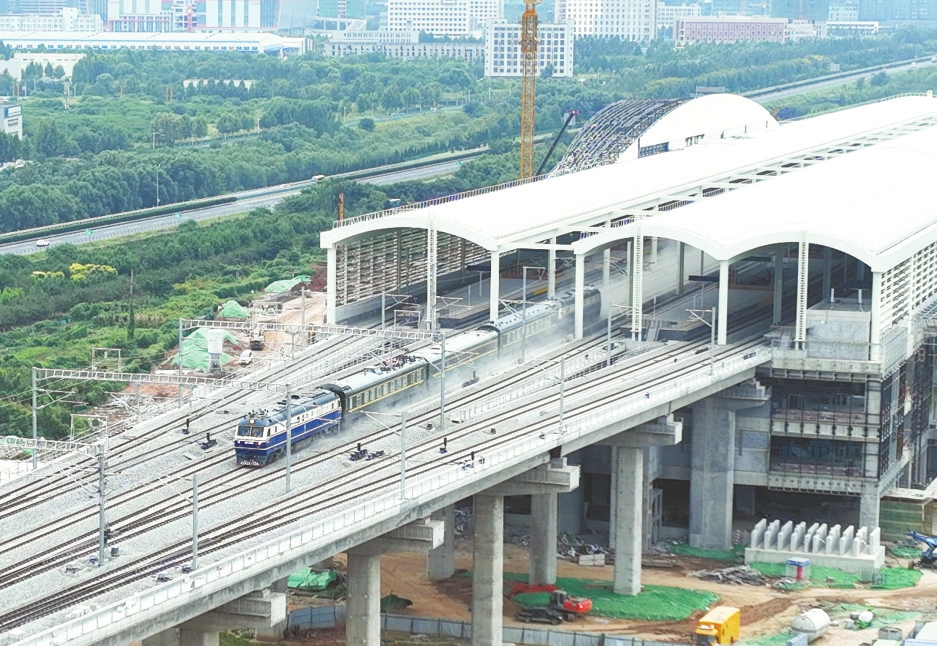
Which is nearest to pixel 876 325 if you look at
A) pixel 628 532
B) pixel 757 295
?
pixel 628 532

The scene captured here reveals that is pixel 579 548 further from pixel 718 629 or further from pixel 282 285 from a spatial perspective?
pixel 282 285

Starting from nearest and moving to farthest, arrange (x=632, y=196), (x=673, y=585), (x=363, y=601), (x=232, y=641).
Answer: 1. (x=363, y=601)
2. (x=232, y=641)
3. (x=673, y=585)
4. (x=632, y=196)

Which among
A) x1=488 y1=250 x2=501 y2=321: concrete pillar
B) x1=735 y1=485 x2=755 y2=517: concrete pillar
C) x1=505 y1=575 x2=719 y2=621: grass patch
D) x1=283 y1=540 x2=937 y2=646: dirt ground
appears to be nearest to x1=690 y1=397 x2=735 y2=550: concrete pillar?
x1=283 y1=540 x2=937 y2=646: dirt ground

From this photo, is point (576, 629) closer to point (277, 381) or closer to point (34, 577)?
point (277, 381)

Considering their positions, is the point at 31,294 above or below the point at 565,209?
below

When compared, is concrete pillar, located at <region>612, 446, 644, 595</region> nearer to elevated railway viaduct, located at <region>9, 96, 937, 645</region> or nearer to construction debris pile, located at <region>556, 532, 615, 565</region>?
elevated railway viaduct, located at <region>9, 96, 937, 645</region>

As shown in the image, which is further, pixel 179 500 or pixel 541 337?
pixel 541 337

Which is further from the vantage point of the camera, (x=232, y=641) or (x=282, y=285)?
(x=282, y=285)

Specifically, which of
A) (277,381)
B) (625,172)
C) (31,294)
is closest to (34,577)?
(277,381)
